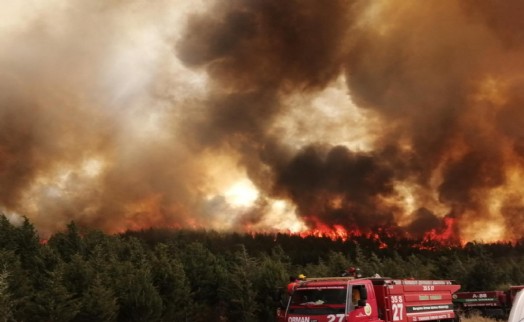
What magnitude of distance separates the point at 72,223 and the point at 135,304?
64.6ft

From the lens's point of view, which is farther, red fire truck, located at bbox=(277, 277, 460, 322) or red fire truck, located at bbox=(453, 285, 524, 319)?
red fire truck, located at bbox=(453, 285, 524, 319)

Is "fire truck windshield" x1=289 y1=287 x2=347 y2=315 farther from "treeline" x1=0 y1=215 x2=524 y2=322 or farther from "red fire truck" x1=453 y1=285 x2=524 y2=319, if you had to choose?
"red fire truck" x1=453 y1=285 x2=524 y2=319

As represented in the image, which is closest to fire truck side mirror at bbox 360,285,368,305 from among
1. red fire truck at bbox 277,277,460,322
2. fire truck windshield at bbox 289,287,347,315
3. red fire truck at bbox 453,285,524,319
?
red fire truck at bbox 277,277,460,322

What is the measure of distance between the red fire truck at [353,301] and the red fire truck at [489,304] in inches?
464

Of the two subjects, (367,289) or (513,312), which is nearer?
(513,312)

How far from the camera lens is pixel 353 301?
1312 cm

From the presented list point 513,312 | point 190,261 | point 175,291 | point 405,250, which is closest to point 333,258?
point 190,261

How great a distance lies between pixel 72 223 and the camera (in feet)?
124

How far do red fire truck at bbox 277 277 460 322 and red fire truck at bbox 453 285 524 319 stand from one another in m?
11.8

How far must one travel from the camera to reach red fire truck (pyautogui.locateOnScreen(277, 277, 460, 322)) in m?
13.0

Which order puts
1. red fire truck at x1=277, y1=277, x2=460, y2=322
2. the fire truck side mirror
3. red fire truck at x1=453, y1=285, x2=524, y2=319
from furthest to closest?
1. red fire truck at x1=453, y1=285, x2=524, y2=319
2. the fire truck side mirror
3. red fire truck at x1=277, y1=277, x2=460, y2=322

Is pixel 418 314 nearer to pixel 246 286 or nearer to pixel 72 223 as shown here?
pixel 246 286

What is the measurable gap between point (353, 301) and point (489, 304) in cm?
1702

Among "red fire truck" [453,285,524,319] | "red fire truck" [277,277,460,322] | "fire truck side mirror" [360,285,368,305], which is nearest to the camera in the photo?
"red fire truck" [277,277,460,322]
